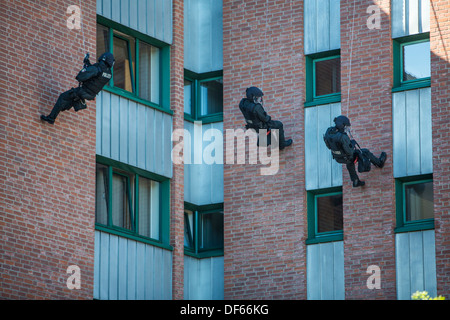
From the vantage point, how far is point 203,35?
30719 millimetres

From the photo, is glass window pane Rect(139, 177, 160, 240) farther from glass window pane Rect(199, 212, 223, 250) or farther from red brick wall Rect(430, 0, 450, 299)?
Result: red brick wall Rect(430, 0, 450, 299)

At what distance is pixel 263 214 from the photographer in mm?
28781

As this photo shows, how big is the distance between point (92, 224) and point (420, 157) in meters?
6.49

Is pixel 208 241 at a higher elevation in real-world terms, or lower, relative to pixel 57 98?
lower

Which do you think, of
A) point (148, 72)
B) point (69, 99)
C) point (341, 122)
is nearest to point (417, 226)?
point (341, 122)

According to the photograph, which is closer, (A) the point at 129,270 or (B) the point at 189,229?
(A) the point at 129,270

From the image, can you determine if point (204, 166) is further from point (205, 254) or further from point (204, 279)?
point (204, 279)

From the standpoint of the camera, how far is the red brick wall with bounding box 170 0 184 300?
2839cm

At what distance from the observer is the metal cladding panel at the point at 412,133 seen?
27.2 metres

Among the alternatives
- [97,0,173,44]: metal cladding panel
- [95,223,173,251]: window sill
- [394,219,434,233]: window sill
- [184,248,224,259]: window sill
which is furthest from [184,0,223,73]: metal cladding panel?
[394,219,434,233]: window sill

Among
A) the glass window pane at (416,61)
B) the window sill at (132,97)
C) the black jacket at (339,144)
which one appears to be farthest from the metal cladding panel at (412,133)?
the window sill at (132,97)

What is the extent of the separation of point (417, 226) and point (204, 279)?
499 centimetres

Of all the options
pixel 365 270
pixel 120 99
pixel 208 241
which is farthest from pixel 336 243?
pixel 120 99
